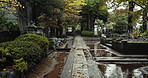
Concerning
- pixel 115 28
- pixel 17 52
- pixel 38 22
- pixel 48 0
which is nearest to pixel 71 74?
pixel 17 52

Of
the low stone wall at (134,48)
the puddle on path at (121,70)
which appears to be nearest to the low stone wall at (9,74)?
the puddle on path at (121,70)

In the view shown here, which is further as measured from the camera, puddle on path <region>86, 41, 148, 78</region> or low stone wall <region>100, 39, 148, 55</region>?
low stone wall <region>100, 39, 148, 55</region>

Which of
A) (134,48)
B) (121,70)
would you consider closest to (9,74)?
(121,70)

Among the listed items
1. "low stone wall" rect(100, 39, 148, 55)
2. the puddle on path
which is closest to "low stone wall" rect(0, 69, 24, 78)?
the puddle on path

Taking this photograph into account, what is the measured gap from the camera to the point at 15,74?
2859 millimetres

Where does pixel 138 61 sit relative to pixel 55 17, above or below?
below

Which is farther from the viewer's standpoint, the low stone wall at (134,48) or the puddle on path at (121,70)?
the low stone wall at (134,48)

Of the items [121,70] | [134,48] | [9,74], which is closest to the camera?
[9,74]

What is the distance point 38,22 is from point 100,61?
902 centimetres

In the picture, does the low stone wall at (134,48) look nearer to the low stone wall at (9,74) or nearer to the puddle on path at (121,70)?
the puddle on path at (121,70)

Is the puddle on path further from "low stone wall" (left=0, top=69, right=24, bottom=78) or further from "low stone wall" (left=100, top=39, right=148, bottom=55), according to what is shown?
"low stone wall" (left=0, top=69, right=24, bottom=78)

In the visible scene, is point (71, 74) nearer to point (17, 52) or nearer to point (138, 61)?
point (17, 52)

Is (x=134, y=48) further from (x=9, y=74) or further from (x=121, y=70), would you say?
(x=9, y=74)

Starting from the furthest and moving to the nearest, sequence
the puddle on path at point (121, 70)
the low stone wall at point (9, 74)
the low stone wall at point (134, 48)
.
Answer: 1. the low stone wall at point (134, 48)
2. the puddle on path at point (121, 70)
3. the low stone wall at point (9, 74)
